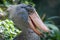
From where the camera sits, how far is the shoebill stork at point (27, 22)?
3.20m

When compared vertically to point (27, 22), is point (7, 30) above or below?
above

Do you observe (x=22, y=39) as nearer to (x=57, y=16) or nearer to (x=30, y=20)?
(x=30, y=20)

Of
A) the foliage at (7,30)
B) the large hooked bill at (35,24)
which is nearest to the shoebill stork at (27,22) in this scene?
the large hooked bill at (35,24)

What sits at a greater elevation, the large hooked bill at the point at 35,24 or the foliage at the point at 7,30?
the foliage at the point at 7,30

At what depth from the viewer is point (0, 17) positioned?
3.83m

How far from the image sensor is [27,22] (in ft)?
10.5

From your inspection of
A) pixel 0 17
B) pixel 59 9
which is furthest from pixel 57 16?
pixel 0 17

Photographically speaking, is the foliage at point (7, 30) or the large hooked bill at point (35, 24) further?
the foliage at point (7, 30)

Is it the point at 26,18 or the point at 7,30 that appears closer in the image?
the point at 26,18

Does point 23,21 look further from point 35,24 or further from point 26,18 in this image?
point 35,24

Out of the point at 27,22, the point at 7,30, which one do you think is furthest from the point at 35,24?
the point at 7,30

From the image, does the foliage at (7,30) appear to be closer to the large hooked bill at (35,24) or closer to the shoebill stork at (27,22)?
the shoebill stork at (27,22)

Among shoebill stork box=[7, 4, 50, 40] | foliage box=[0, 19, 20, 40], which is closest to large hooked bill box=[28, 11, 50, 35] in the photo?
shoebill stork box=[7, 4, 50, 40]

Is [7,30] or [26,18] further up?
[7,30]
